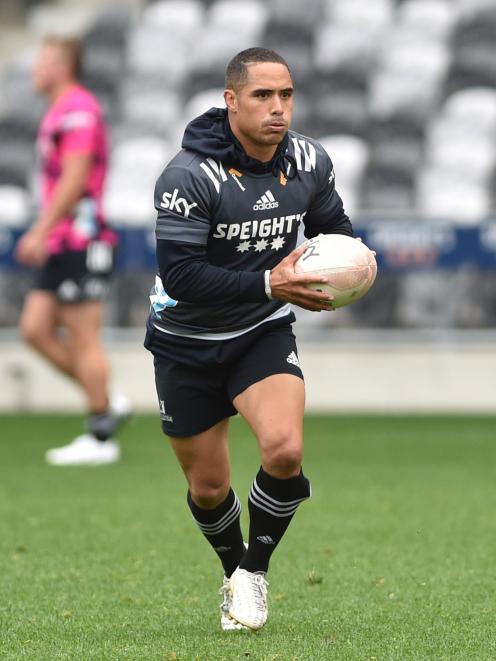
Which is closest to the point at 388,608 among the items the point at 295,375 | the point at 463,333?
the point at 295,375

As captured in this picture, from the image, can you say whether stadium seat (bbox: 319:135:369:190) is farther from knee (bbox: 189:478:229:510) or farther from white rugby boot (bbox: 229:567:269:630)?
white rugby boot (bbox: 229:567:269:630)

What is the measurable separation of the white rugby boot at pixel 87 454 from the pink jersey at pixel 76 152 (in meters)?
1.33

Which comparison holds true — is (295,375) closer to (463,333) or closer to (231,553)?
(231,553)

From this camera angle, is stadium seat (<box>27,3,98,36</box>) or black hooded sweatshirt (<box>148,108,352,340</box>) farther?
stadium seat (<box>27,3,98,36</box>)

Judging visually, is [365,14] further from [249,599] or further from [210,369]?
[249,599]

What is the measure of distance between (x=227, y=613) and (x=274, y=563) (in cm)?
133

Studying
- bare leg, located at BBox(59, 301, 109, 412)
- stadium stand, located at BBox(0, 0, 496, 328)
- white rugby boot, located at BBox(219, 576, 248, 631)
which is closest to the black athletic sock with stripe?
white rugby boot, located at BBox(219, 576, 248, 631)

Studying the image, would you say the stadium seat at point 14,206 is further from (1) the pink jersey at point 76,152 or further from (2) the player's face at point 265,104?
(2) the player's face at point 265,104

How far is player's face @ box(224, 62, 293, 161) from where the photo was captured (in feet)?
16.3

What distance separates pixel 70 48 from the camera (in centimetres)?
988

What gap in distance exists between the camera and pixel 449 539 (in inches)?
277

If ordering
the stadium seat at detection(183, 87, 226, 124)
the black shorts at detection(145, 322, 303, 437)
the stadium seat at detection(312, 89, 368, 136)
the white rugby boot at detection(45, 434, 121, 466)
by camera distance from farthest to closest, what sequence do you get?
1. the stadium seat at detection(312, 89, 368, 136)
2. the stadium seat at detection(183, 87, 226, 124)
3. the white rugby boot at detection(45, 434, 121, 466)
4. the black shorts at detection(145, 322, 303, 437)

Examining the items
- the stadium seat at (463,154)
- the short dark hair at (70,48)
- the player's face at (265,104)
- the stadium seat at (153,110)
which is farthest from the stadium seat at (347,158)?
A: the player's face at (265,104)

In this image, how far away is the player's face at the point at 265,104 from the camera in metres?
4.98
